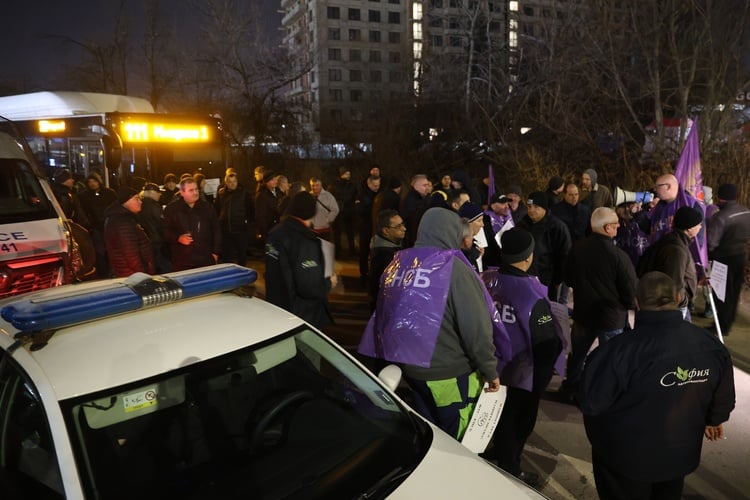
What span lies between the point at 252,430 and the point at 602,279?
10.5ft

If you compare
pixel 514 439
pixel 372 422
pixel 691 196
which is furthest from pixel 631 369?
pixel 691 196

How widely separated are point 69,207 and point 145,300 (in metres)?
7.60

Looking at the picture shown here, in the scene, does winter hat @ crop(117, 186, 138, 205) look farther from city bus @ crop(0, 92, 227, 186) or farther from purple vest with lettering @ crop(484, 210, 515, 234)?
city bus @ crop(0, 92, 227, 186)

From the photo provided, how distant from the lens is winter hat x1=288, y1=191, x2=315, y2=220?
4520mm

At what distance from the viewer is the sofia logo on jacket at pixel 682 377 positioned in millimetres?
2562

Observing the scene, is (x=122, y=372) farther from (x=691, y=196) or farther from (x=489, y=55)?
(x=489, y=55)

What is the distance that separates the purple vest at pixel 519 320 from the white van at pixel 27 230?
4.76 meters

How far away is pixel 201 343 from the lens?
2.40m

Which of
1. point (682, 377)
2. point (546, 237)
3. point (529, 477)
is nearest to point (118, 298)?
point (682, 377)

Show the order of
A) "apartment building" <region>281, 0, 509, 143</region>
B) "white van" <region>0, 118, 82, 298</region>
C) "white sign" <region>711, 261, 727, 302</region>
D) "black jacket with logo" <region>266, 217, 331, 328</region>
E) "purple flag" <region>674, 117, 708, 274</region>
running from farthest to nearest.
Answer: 1. "apartment building" <region>281, 0, 509, 143</region>
2. "purple flag" <region>674, 117, 708, 274</region>
3. "white sign" <region>711, 261, 727, 302</region>
4. "white van" <region>0, 118, 82, 298</region>
5. "black jacket with logo" <region>266, 217, 331, 328</region>

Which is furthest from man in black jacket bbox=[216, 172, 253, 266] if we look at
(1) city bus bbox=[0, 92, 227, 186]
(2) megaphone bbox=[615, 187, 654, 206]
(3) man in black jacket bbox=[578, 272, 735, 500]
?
(3) man in black jacket bbox=[578, 272, 735, 500]

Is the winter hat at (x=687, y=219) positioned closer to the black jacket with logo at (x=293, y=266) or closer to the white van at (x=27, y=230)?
the black jacket with logo at (x=293, y=266)

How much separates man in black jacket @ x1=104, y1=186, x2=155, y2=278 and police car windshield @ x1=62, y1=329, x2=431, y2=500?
12.9ft

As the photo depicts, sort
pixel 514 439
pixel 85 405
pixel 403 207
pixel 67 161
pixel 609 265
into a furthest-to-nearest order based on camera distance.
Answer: pixel 67 161 → pixel 403 207 → pixel 609 265 → pixel 514 439 → pixel 85 405
